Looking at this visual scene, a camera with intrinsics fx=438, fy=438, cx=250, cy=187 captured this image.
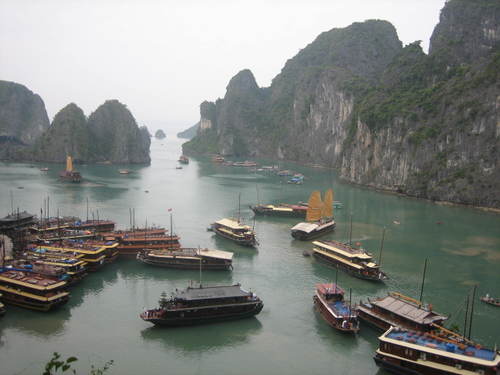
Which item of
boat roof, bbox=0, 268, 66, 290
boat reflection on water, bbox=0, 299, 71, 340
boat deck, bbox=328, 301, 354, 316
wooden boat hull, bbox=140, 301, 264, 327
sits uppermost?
boat roof, bbox=0, 268, 66, 290

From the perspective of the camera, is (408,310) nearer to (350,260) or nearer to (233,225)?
(350,260)

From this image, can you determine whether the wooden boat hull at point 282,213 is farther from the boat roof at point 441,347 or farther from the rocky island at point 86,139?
the rocky island at point 86,139

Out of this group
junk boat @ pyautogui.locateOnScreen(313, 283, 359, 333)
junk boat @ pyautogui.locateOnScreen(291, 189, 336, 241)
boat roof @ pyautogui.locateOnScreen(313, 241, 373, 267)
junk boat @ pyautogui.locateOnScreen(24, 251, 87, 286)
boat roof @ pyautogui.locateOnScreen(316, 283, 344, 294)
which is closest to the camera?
junk boat @ pyautogui.locateOnScreen(313, 283, 359, 333)

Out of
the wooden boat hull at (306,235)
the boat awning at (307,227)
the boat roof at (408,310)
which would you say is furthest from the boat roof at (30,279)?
the boat awning at (307,227)

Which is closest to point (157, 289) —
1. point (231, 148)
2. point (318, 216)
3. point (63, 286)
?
point (63, 286)

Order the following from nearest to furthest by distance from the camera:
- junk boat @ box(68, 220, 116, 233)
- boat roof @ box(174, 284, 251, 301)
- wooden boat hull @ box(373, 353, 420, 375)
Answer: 1. wooden boat hull @ box(373, 353, 420, 375)
2. boat roof @ box(174, 284, 251, 301)
3. junk boat @ box(68, 220, 116, 233)

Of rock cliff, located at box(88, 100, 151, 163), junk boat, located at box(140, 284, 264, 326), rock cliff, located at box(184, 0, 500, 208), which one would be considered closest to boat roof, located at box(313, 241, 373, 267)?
junk boat, located at box(140, 284, 264, 326)

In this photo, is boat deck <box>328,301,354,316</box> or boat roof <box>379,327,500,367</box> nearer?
boat roof <box>379,327,500,367</box>

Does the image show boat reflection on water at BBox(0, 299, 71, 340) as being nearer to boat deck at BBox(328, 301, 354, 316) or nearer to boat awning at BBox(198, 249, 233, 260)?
boat awning at BBox(198, 249, 233, 260)

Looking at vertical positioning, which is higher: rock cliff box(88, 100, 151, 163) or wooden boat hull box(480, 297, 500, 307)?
rock cliff box(88, 100, 151, 163)
